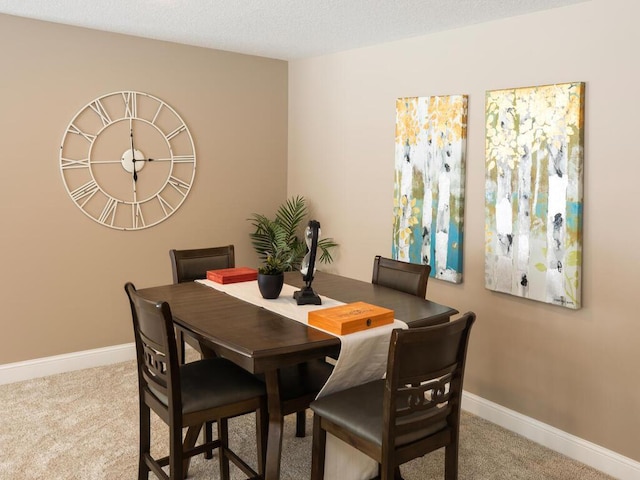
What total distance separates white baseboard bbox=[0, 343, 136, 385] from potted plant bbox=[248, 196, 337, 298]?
1.24 meters

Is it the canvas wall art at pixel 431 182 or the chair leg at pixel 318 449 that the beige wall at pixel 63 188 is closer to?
the canvas wall art at pixel 431 182

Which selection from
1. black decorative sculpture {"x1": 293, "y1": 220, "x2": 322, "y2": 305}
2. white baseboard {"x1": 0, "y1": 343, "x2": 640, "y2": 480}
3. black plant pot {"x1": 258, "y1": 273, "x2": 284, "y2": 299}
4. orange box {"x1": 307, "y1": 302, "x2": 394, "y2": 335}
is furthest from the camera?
white baseboard {"x1": 0, "y1": 343, "x2": 640, "y2": 480}

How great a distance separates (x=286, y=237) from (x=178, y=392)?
8.43 ft

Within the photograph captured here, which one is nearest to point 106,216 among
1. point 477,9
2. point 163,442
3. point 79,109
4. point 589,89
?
point 79,109

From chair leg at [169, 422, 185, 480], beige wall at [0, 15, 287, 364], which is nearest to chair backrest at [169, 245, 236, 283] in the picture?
beige wall at [0, 15, 287, 364]

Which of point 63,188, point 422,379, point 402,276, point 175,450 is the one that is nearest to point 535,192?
point 402,276

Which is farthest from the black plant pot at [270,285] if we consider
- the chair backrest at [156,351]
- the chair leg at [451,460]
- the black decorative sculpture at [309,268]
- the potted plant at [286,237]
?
the potted plant at [286,237]

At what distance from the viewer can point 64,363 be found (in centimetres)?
405

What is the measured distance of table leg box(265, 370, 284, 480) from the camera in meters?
2.31

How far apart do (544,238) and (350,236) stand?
65.4 inches

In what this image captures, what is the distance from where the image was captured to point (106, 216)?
412cm

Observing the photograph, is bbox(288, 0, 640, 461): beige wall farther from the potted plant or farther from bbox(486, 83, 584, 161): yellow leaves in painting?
the potted plant

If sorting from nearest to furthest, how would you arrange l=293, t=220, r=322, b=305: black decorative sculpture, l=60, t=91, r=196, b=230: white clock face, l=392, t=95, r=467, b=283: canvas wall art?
l=293, t=220, r=322, b=305: black decorative sculpture < l=392, t=95, r=467, b=283: canvas wall art < l=60, t=91, r=196, b=230: white clock face

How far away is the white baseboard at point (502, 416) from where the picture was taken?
2.88m
